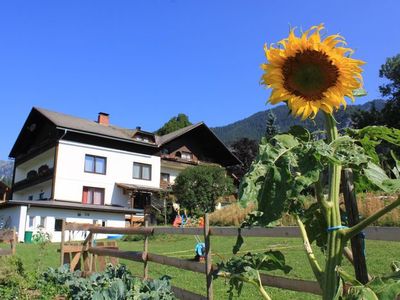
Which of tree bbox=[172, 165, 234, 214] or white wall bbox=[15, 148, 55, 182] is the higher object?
white wall bbox=[15, 148, 55, 182]

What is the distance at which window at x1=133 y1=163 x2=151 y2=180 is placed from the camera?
128ft

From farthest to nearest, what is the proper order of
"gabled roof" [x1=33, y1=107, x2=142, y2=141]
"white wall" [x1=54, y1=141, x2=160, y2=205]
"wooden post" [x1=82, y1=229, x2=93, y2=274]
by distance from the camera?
"gabled roof" [x1=33, y1=107, x2=142, y2=141]
"white wall" [x1=54, y1=141, x2=160, y2=205]
"wooden post" [x1=82, y1=229, x2=93, y2=274]

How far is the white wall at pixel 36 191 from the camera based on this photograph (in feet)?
116

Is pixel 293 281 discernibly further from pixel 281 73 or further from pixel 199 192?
pixel 199 192

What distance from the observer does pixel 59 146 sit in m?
33.9

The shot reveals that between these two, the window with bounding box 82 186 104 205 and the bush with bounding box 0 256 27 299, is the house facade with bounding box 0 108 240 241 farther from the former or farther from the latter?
the bush with bounding box 0 256 27 299

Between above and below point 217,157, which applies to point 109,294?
below

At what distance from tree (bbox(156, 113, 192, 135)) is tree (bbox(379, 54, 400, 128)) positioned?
26.8 metres

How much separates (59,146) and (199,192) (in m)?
10.8

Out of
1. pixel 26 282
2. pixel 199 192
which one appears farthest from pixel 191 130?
pixel 26 282

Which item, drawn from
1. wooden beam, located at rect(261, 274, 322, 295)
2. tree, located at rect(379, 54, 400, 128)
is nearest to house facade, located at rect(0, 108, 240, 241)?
tree, located at rect(379, 54, 400, 128)

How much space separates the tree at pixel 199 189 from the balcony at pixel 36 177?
368 inches

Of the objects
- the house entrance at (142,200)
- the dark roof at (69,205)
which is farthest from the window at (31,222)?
the house entrance at (142,200)

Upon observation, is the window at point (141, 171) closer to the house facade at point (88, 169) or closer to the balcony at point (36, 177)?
the house facade at point (88, 169)
